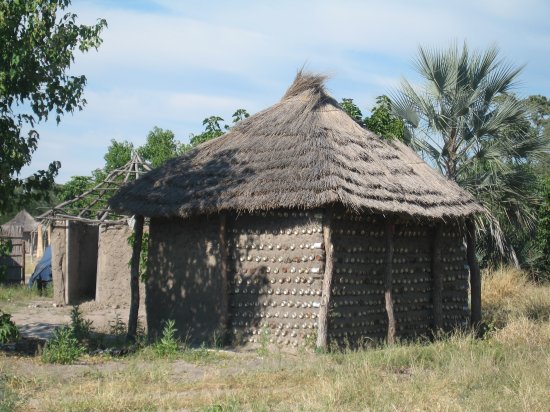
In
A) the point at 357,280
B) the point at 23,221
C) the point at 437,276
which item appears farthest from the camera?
the point at 23,221

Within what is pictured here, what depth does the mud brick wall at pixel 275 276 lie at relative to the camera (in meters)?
10.7

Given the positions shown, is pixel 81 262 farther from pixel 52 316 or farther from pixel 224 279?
pixel 224 279

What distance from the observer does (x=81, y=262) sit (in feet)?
61.8

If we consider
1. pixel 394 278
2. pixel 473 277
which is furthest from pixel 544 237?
pixel 394 278

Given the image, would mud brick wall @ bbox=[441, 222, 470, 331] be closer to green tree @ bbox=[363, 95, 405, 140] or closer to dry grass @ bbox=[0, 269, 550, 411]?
dry grass @ bbox=[0, 269, 550, 411]

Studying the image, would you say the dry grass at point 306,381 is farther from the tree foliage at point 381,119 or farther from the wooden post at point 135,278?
the tree foliage at point 381,119

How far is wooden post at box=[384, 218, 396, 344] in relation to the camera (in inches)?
444

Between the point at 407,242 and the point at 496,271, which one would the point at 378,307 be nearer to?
the point at 407,242

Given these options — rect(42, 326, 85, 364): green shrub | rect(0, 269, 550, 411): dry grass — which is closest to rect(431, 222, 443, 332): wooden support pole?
rect(0, 269, 550, 411): dry grass

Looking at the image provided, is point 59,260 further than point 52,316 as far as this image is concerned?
Yes

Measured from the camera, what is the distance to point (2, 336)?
31.9 feet

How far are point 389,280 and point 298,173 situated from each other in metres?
2.03

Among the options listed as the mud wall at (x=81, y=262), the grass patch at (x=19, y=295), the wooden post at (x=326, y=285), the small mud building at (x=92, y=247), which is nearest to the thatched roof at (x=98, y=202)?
the small mud building at (x=92, y=247)

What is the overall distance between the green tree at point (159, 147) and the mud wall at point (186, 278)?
14.6m
